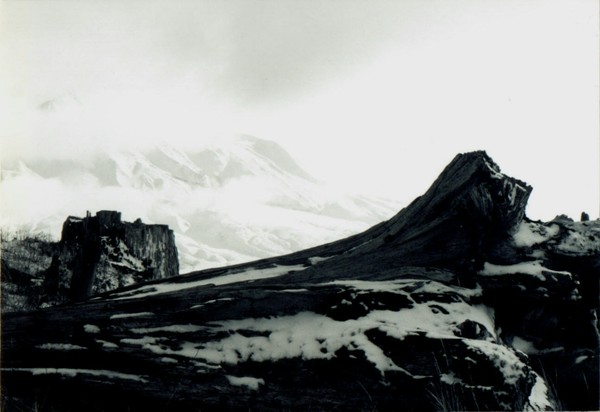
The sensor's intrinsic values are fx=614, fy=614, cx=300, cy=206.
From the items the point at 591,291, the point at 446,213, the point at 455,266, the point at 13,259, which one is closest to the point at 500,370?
the point at 455,266

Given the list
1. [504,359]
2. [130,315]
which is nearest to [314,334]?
[504,359]

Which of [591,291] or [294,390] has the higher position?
[591,291]

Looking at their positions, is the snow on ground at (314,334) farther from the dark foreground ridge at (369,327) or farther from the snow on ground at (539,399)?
the snow on ground at (539,399)

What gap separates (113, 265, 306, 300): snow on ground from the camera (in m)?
5.77

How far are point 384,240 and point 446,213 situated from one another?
633 millimetres

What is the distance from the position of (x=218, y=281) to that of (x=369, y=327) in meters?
1.76

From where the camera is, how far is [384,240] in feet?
19.0

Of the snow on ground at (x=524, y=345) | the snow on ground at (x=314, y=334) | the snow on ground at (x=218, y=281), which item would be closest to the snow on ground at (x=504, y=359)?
the snow on ground at (x=314, y=334)

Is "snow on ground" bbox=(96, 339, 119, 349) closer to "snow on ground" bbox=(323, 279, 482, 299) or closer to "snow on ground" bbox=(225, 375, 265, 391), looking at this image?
"snow on ground" bbox=(225, 375, 265, 391)

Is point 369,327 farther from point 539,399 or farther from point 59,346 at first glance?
point 59,346

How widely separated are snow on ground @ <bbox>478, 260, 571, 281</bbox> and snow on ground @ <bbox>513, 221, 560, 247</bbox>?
230 mm

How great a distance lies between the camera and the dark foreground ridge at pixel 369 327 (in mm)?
4406

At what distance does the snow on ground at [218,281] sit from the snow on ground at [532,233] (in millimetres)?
2052

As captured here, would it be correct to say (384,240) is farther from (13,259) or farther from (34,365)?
(13,259)
